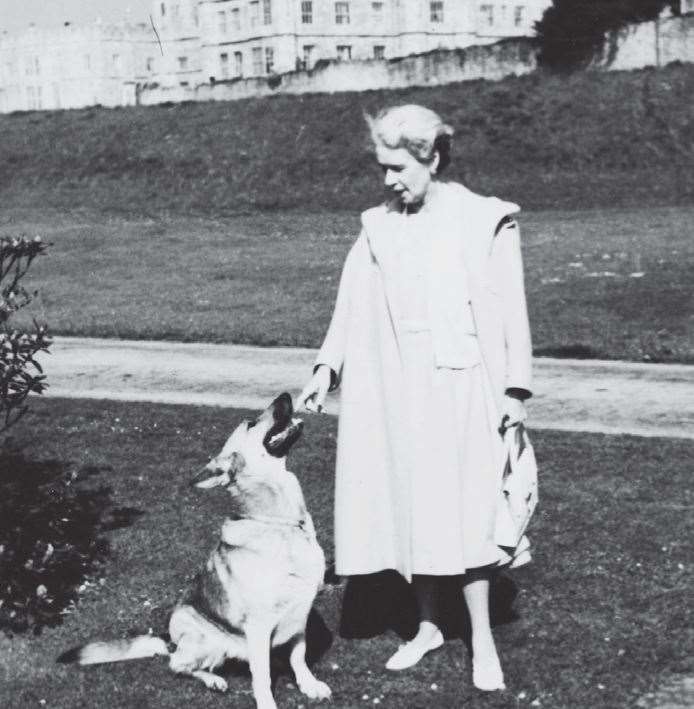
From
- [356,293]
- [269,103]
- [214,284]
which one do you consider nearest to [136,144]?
[269,103]

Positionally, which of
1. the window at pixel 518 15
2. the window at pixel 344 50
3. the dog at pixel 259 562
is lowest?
the dog at pixel 259 562

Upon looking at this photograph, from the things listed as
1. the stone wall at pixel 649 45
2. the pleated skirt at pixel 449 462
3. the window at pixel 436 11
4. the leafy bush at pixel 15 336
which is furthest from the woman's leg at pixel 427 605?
the window at pixel 436 11

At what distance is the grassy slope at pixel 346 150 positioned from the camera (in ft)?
107

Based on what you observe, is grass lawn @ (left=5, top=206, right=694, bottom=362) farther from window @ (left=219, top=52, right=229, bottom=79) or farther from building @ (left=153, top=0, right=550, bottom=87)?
window @ (left=219, top=52, right=229, bottom=79)

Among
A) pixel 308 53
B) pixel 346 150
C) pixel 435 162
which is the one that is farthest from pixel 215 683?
pixel 308 53

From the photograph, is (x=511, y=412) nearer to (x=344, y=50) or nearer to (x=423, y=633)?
(x=423, y=633)

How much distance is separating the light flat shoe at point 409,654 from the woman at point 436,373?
0.39 meters

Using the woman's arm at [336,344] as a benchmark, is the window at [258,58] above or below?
above

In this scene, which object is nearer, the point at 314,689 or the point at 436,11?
the point at 314,689

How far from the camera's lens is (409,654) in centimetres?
579

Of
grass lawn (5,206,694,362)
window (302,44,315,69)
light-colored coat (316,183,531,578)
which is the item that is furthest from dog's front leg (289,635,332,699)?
window (302,44,315,69)

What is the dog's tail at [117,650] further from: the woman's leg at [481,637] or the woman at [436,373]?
the woman's leg at [481,637]

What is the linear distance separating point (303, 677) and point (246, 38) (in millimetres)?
66237

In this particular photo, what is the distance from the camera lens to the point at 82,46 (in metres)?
77.5
